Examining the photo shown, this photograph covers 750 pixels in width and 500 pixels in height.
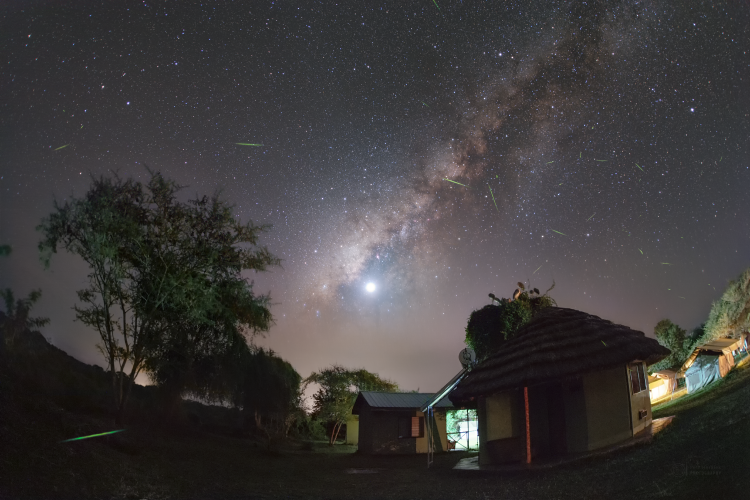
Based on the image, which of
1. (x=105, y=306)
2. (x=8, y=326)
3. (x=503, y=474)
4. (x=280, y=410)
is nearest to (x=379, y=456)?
(x=280, y=410)

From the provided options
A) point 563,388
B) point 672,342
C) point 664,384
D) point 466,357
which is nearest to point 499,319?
point 466,357

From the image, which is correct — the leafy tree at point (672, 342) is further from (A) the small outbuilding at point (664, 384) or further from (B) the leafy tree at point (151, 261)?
(B) the leafy tree at point (151, 261)

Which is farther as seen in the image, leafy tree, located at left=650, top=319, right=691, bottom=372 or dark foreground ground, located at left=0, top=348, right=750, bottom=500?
leafy tree, located at left=650, top=319, right=691, bottom=372

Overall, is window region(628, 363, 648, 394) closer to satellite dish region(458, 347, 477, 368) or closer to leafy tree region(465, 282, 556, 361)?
leafy tree region(465, 282, 556, 361)

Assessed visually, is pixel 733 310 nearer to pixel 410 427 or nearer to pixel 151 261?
pixel 410 427

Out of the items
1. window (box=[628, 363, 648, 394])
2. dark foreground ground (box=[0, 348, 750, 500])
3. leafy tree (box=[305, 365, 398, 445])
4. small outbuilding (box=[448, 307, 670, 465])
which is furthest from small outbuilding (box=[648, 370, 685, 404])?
leafy tree (box=[305, 365, 398, 445])

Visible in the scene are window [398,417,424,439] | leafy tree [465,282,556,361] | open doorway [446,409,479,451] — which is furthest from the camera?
window [398,417,424,439]

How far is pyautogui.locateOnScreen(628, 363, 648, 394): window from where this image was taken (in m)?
13.3

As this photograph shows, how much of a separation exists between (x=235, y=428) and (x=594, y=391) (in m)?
23.7

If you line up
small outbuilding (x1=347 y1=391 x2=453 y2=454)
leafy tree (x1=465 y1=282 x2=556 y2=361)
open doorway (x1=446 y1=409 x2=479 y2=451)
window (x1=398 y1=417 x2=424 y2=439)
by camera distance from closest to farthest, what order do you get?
leafy tree (x1=465 y1=282 x2=556 y2=361), open doorway (x1=446 y1=409 x2=479 y2=451), small outbuilding (x1=347 y1=391 x2=453 y2=454), window (x1=398 y1=417 x2=424 y2=439)

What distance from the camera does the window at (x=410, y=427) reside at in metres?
28.1

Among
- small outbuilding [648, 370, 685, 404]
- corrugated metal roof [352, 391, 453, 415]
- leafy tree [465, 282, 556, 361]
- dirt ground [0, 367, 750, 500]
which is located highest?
leafy tree [465, 282, 556, 361]

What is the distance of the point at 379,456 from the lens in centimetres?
2595

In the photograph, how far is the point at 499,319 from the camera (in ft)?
65.7
